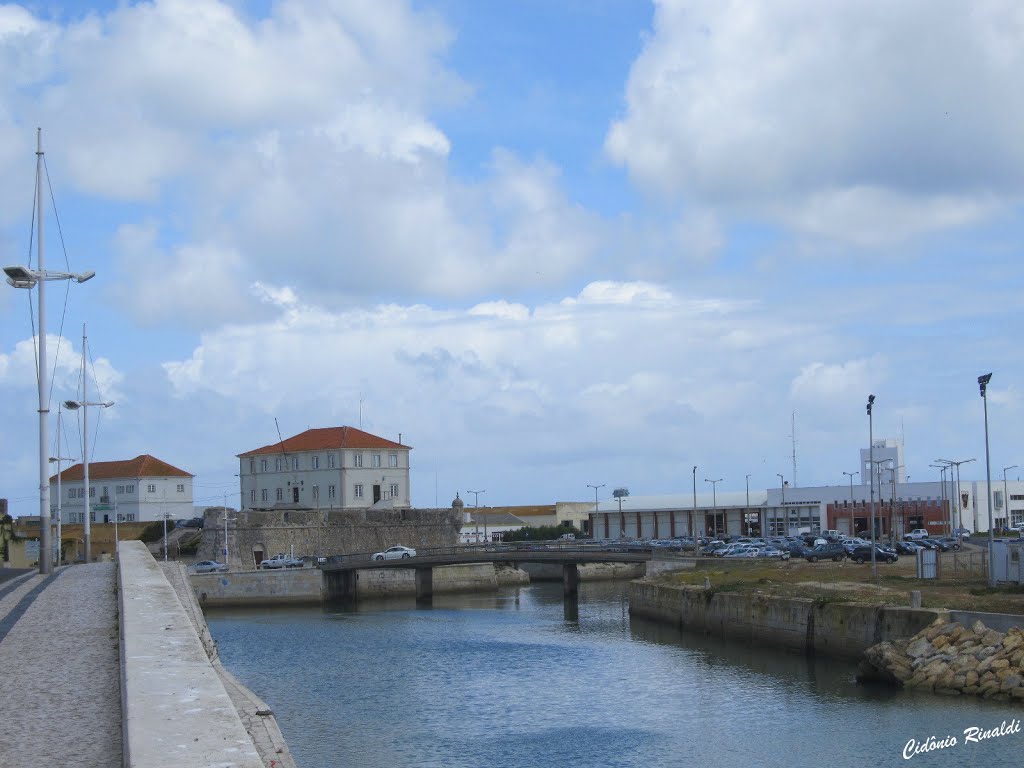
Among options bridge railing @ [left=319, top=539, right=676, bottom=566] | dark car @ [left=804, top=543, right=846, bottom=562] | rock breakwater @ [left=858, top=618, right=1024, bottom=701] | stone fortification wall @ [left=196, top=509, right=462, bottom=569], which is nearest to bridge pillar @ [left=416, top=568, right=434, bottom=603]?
bridge railing @ [left=319, top=539, right=676, bottom=566]

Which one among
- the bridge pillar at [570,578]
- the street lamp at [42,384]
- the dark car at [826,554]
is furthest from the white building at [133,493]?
the street lamp at [42,384]

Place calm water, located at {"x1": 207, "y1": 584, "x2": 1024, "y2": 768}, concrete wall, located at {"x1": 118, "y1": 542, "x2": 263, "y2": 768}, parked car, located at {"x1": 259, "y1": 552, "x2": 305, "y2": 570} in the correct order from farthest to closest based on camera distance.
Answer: parked car, located at {"x1": 259, "y1": 552, "x2": 305, "y2": 570} < calm water, located at {"x1": 207, "y1": 584, "x2": 1024, "y2": 768} < concrete wall, located at {"x1": 118, "y1": 542, "x2": 263, "y2": 768}

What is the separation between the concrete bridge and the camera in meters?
89.2

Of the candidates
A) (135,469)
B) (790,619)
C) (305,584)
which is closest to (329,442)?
(135,469)

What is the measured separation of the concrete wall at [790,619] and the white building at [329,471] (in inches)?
2517

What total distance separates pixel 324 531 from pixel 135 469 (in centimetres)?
2837

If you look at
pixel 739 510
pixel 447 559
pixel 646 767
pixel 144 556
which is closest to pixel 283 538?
pixel 447 559

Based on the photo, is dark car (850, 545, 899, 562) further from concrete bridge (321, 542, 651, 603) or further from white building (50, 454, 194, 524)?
white building (50, 454, 194, 524)

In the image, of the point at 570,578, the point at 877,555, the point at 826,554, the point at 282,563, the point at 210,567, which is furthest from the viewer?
the point at 282,563

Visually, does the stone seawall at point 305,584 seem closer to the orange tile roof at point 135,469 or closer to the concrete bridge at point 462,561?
Answer: the concrete bridge at point 462,561

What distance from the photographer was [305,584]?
9256 centimetres

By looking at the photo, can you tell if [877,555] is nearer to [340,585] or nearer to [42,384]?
[340,585]

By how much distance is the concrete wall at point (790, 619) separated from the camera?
42.7m

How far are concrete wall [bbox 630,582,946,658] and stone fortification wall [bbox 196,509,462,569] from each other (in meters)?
48.3
